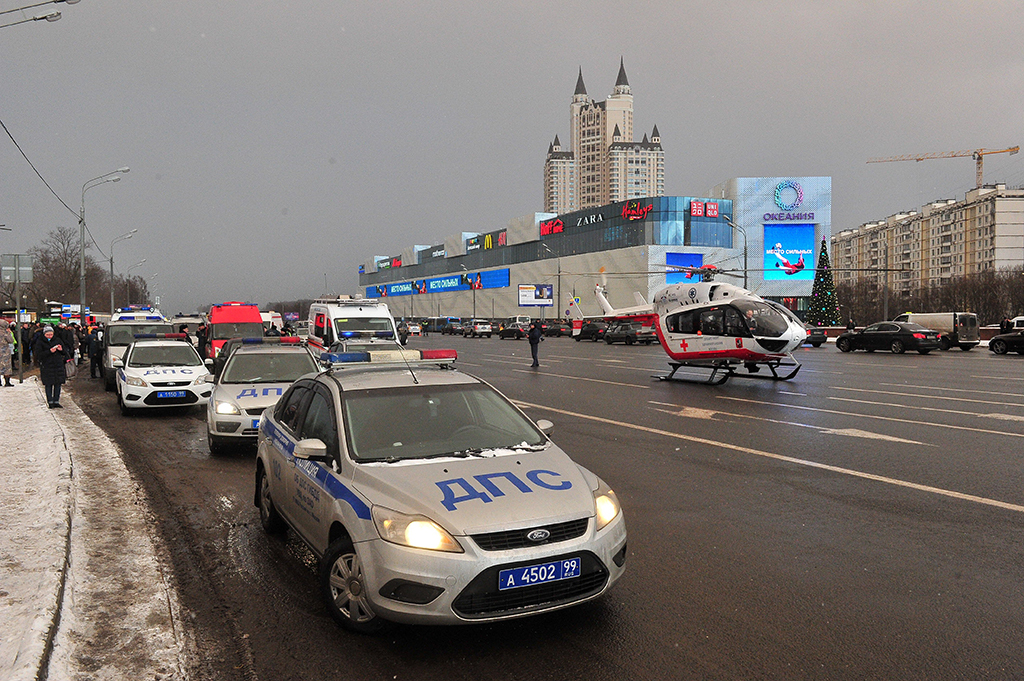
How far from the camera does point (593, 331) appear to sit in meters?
55.6

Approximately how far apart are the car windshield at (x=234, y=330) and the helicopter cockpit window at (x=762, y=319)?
54.7 feet

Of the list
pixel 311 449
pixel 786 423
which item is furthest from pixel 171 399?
pixel 786 423

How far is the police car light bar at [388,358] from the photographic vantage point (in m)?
6.05

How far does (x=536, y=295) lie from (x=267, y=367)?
255 feet

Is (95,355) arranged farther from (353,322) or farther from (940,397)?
(940,397)

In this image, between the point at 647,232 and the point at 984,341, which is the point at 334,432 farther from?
the point at 647,232

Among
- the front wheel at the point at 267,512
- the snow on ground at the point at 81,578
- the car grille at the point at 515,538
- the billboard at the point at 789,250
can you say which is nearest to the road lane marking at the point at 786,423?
the car grille at the point at 515,538

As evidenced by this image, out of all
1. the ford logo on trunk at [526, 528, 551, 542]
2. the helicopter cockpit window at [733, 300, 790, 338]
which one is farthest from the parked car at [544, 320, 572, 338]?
the ford logo on trunk at [526, 528, 551, 542]

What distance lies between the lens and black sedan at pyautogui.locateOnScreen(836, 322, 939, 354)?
33.6m

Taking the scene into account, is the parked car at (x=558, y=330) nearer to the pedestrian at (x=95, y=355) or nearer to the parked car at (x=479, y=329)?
the parked car at (x=479, y=329)

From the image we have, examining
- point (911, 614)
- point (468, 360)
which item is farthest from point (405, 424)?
point (468, 360)

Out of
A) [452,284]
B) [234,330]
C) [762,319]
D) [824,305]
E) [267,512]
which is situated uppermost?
[452,284]

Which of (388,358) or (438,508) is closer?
(438,508)

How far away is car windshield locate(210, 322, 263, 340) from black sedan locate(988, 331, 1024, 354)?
32303 mm
